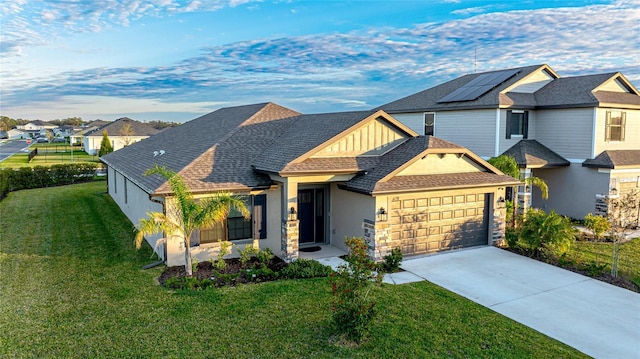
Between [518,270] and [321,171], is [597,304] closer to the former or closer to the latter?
[518,270]

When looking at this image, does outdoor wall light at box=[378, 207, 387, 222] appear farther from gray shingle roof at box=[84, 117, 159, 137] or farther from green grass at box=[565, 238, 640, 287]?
gray shingle roof at box=[84, 117, 159, 137]

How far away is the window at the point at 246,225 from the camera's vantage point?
12.7m

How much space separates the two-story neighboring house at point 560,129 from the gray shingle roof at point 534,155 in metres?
0.04

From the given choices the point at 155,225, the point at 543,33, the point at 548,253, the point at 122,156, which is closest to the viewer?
the point at 155,225

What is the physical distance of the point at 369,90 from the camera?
29.8 m

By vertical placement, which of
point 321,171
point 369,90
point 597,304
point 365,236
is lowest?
point 597,304

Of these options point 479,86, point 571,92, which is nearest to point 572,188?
point 571,92

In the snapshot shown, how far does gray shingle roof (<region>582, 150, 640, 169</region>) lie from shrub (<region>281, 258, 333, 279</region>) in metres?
13.9

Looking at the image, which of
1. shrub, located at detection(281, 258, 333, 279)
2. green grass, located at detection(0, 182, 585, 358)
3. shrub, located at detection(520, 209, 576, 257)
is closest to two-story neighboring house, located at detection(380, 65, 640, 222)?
shrub, located at detection(520, 209, 576, 257)

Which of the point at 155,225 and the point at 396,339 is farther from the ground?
the point at 155,225

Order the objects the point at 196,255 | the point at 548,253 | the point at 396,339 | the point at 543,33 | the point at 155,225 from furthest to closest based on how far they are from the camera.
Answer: the point at 543,33 → the point at 548,253 → the point at 196,255 → the point at 155,225 → the point at 396,339

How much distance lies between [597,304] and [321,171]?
308 inches

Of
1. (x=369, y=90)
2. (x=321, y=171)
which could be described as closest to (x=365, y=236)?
(x=321, y=171)

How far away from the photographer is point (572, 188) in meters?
19.6
